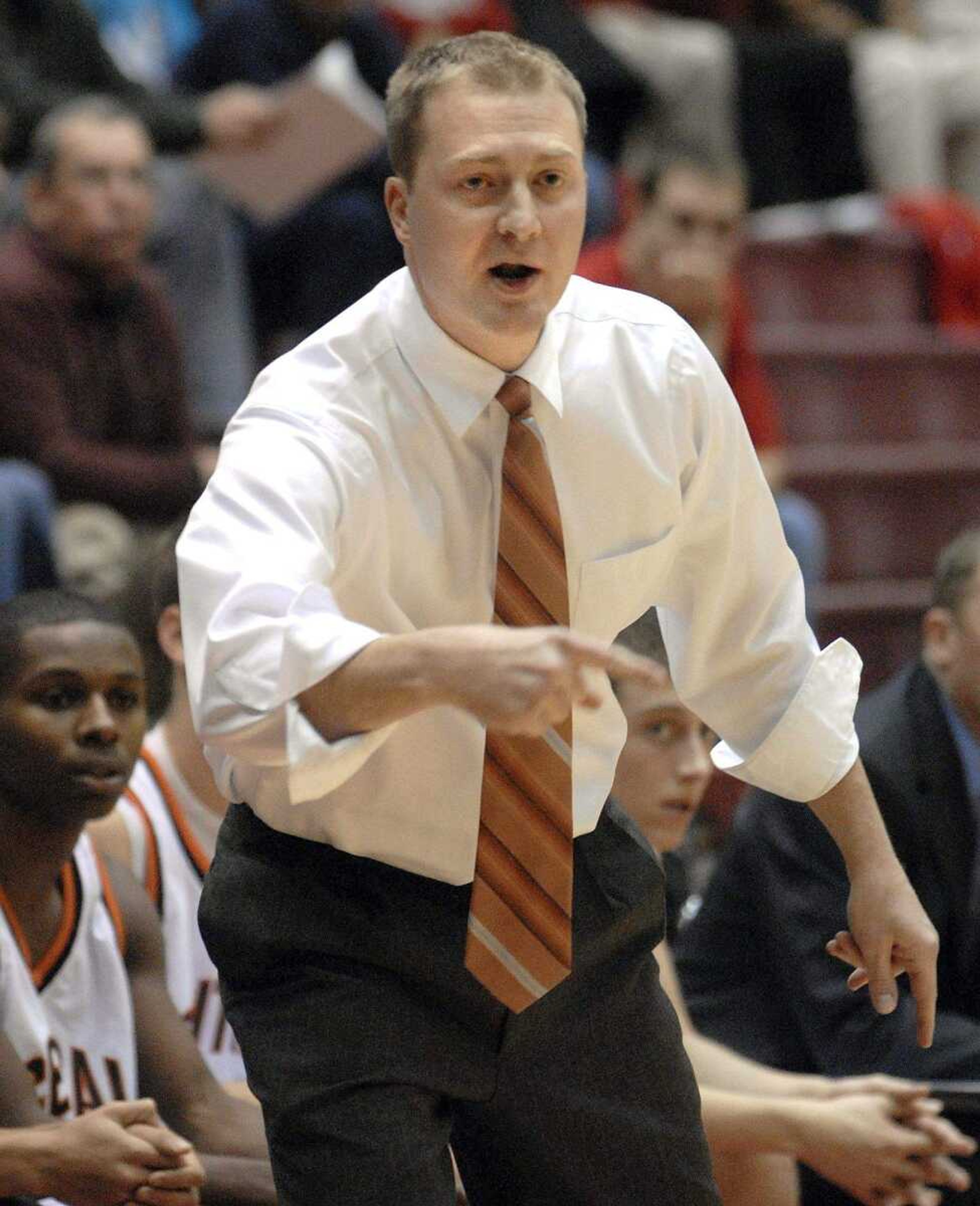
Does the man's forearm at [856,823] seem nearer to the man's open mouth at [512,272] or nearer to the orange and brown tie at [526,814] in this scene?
the orange and brown tie at [526,814]

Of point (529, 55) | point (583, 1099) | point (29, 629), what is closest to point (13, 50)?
point (29, 629)

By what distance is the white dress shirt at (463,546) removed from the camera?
1.78 meters

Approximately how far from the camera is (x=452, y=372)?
6.53 ft

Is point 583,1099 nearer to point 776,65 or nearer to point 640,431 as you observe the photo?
point 640,431

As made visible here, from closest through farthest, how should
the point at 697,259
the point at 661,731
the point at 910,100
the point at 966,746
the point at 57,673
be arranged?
the point at 57,673 < the point at 661,731 < the point at 966,746 < the point at 697,259 < the point at 910,100

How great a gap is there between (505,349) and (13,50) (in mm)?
4225

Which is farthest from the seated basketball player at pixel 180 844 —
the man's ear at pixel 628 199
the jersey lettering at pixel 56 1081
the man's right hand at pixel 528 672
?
the man's ear at pixel 628 199

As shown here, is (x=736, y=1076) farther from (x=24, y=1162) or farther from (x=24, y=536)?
(x=24, y=536)

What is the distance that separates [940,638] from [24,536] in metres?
1.91

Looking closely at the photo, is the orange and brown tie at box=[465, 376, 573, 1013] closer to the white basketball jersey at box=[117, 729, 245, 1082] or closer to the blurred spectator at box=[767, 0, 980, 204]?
the white basketball jersey at box=[117, 729, 245, 1082]

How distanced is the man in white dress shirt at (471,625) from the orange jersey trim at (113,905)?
85cm

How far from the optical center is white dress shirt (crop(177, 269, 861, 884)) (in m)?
1.78

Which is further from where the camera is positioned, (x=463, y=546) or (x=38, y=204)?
(x=38, y=204)

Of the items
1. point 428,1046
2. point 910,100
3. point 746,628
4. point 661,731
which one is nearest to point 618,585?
point 746,628
